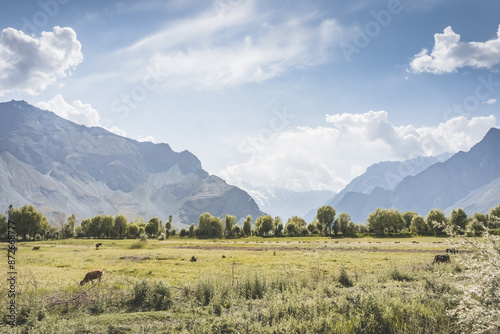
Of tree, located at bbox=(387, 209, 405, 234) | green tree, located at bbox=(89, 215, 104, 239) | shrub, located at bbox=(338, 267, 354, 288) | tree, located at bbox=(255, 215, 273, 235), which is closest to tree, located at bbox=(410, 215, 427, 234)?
tree, located at bbox=(387, 209, 405, 234)

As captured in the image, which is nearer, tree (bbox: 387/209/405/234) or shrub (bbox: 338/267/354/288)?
shrub (bbox: 338/267/354/288)

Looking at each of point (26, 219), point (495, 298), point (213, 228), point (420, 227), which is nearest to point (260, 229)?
point (213, 228)

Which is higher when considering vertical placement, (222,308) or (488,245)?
(488,245)

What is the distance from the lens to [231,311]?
14.3 m

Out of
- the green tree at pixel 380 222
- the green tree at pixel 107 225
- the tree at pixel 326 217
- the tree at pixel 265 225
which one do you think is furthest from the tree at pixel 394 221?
the green tree at pixel 107 225

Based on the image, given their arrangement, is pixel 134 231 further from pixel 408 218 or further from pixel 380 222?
pixel 408 218

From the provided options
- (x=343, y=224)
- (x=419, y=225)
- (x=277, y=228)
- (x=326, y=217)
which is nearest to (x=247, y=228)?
(x=277, y=228)

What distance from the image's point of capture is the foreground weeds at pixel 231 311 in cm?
1197

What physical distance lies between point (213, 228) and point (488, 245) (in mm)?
155978

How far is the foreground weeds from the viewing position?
1197 cm

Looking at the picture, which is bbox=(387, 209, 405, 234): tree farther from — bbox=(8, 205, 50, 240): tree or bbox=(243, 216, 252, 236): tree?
bbox=(8, 205, 50, 240): tree

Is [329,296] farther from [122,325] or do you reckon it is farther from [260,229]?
[260,229]

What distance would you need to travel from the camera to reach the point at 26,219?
121188 millimetres

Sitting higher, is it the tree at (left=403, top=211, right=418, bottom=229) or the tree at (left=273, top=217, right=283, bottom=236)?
the tree at (left=403, top=211, right=418, bottom=229)
